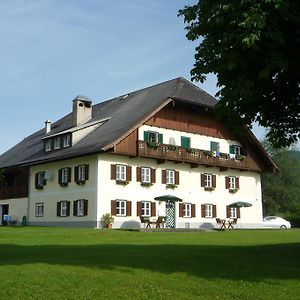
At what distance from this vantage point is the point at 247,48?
11.3m

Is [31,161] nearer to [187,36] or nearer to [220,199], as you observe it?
[220,199]

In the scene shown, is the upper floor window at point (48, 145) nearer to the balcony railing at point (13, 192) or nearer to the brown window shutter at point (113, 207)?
the balcony railing at point (13, 192)

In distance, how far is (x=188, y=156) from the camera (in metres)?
40.6

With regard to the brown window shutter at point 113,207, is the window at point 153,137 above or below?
above

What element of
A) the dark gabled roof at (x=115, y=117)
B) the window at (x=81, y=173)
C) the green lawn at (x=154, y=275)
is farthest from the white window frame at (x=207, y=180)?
the green lawn at (x=154, y=275)

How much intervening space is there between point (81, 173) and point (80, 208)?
252 cm

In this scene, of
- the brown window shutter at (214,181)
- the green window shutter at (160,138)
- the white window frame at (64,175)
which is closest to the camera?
the white window frame at (64,175)

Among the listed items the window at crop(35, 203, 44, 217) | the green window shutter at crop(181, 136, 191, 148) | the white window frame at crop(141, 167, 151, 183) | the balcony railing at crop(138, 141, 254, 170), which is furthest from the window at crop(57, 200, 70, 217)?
the green window shutter at crop(181, 136, 191, 148)

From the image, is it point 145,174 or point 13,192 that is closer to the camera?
point 145,174

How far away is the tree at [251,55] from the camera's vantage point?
35.7 ft

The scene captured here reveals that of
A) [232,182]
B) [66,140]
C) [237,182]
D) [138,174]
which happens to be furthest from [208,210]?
[66,140]

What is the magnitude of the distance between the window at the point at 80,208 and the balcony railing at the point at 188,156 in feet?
17.3

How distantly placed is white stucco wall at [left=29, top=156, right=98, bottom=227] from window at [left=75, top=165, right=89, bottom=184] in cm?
30

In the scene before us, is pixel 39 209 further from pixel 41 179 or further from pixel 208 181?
pixel 208 181
